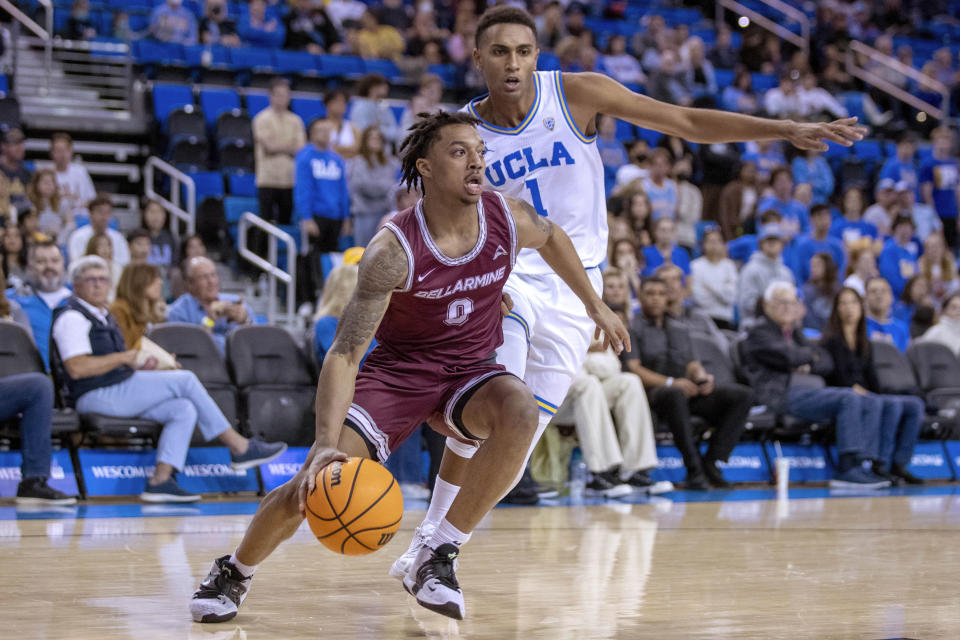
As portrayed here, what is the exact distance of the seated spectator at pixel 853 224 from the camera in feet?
42.1

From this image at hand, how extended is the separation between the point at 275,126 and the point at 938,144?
838 cm

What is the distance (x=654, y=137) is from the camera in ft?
47.4

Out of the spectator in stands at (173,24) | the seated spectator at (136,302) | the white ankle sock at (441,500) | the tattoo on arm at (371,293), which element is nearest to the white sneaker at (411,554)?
the white ankle sock at (441,500)

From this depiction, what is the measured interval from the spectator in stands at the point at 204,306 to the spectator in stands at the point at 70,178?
6.14ft

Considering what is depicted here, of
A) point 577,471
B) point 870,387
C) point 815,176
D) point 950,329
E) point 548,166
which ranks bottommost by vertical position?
point 577,471

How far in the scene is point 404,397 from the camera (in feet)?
13.4

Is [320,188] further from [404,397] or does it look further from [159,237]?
[404,397]

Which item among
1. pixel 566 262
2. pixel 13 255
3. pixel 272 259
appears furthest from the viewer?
pixel 272 259

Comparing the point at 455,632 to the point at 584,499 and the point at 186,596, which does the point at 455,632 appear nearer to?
the point at 186,596

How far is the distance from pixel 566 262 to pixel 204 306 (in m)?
4.93

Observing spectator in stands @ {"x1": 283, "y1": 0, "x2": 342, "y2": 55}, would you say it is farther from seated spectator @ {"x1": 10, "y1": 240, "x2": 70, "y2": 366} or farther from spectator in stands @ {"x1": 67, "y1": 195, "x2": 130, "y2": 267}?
seated spectator @ {"x1": 10, "y1": 240, "x2": 70, "y2": 366}

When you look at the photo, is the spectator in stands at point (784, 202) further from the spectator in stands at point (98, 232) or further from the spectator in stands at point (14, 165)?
the spectator in stands at point (14, 165)

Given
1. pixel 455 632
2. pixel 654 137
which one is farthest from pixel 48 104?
pixel 455 632

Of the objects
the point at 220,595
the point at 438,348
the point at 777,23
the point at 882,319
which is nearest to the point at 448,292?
the point at 438,348
